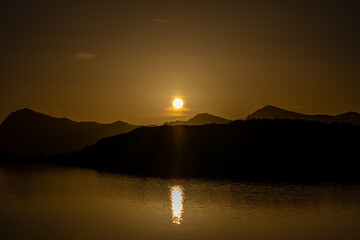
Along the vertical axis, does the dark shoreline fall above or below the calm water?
above

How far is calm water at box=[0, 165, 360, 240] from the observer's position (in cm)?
5716

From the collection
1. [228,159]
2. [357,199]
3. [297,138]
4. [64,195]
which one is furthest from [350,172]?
[64,195]

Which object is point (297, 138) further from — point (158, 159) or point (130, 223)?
point (130, 223)

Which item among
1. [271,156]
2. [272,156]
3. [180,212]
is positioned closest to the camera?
[180,212]

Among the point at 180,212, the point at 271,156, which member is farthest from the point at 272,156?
the point at 180,212

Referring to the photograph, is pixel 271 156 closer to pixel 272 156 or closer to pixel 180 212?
pixel 272 156

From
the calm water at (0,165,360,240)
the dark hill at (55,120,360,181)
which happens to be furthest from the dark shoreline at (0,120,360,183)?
the calm water at (0,165,360,240)

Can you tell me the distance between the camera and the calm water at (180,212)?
5716 centimetres

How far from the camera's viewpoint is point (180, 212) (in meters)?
71.5

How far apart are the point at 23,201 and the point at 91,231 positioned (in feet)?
116

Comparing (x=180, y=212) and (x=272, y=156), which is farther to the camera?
(x=272, y=156)

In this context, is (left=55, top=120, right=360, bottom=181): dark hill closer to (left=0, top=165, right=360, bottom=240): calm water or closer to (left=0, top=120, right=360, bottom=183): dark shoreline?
(left=0, top=120, right=360, bottom=183): dark shoreline

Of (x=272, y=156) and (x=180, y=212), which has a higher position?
(x=272, y=156)

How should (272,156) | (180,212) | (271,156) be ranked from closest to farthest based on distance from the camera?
(180,212), (272,156), (271,156)
